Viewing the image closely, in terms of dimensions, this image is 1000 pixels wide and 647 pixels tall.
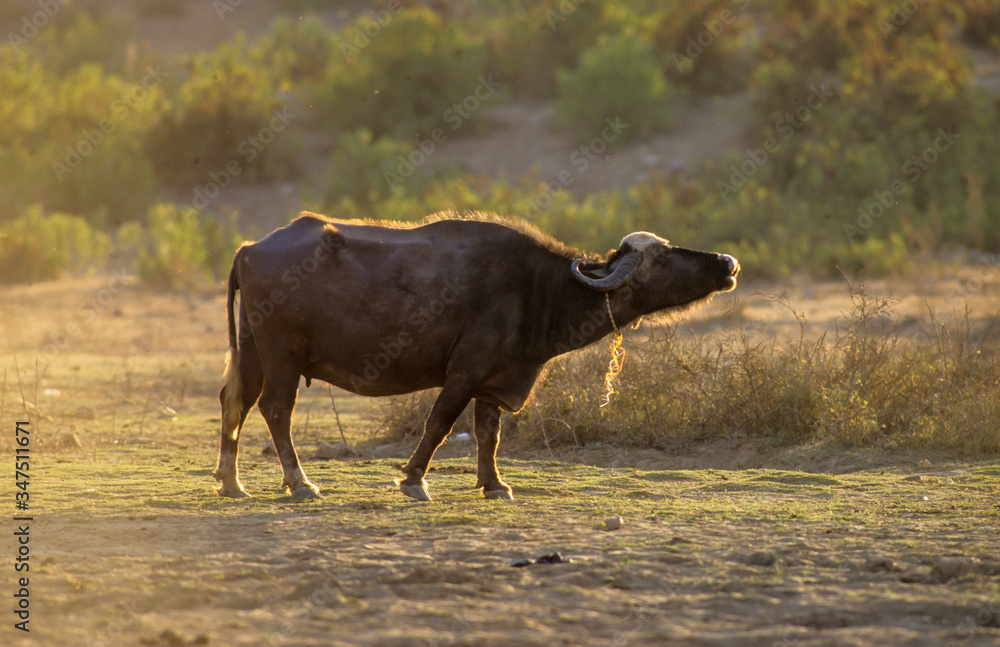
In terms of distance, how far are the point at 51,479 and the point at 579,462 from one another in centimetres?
406

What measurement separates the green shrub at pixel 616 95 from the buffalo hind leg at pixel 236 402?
2133 cm

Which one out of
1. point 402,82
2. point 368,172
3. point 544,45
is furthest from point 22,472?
point 544,45

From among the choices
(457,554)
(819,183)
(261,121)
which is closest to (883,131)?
(819,183)

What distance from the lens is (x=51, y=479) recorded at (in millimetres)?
7695

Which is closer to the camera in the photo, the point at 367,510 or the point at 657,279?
the point at 367,510

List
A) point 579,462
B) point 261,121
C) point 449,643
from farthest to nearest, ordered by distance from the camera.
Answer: point 261,121
point 579,462
point 449,643

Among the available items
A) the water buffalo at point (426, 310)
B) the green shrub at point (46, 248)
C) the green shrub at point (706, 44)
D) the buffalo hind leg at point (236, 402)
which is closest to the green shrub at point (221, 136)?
the green shrub at point (46, 248)

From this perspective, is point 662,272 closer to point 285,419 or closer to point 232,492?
point 285,419

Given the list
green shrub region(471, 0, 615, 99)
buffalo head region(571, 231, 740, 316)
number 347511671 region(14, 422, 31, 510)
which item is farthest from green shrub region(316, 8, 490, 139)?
buffalo head region(571, 231, 740, 316)

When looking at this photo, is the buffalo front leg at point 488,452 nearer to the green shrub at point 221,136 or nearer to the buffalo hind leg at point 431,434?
the buffalo hind leg at point 431,434

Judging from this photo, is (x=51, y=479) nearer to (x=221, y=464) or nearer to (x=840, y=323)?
(x=221, y=464)

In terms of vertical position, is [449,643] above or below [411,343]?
below

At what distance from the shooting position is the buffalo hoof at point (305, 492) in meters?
7.11

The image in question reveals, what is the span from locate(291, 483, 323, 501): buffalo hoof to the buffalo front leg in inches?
42.4
